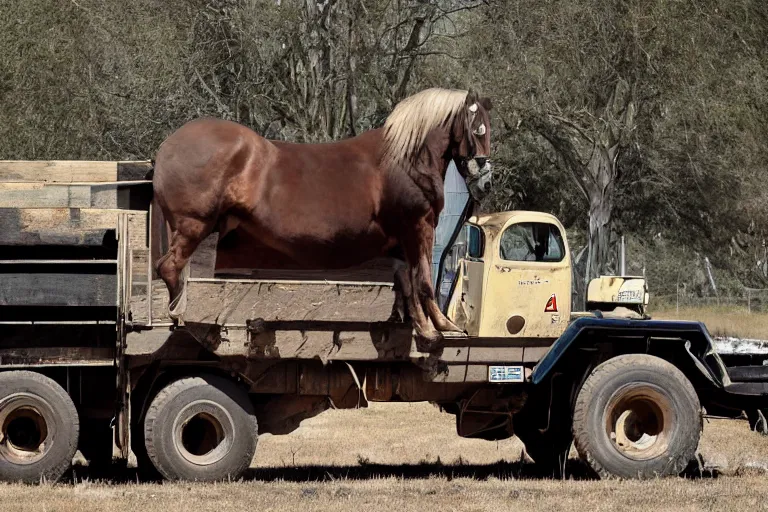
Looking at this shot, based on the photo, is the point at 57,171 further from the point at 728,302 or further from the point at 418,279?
the point at 728,302

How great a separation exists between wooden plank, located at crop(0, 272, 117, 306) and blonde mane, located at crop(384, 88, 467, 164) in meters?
2.44

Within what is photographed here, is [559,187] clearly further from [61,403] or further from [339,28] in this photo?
[61,403]

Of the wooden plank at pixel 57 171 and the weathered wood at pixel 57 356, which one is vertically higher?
the wooden plank at pixel 57 171

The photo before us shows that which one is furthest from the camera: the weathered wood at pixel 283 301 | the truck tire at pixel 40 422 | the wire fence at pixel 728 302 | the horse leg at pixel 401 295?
the wire fence at pixel 728 302

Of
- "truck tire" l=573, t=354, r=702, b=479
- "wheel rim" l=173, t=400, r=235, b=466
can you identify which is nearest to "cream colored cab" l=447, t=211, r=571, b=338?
"truck tire" l=573, t=354, r=702, b=479

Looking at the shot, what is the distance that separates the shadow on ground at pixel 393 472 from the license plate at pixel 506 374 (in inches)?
34.5

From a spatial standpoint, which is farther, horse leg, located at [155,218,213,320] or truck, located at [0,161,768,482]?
horse leg, located at [155,218,213,320]

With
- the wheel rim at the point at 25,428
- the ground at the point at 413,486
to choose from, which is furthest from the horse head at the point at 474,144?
the wheel rim at the point at 25,428

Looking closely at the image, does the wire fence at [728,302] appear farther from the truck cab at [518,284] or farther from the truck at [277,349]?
the truck at [277,349]

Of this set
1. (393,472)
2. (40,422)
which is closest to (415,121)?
(393,472)

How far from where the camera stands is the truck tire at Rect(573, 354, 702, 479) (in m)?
9.25

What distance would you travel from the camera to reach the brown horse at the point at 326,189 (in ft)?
30.7

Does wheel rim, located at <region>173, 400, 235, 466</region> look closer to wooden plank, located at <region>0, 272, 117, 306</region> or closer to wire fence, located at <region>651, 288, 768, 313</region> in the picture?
wooden plank, located at <region>0, 272, 117, 306</region>

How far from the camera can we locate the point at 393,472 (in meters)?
10.3
